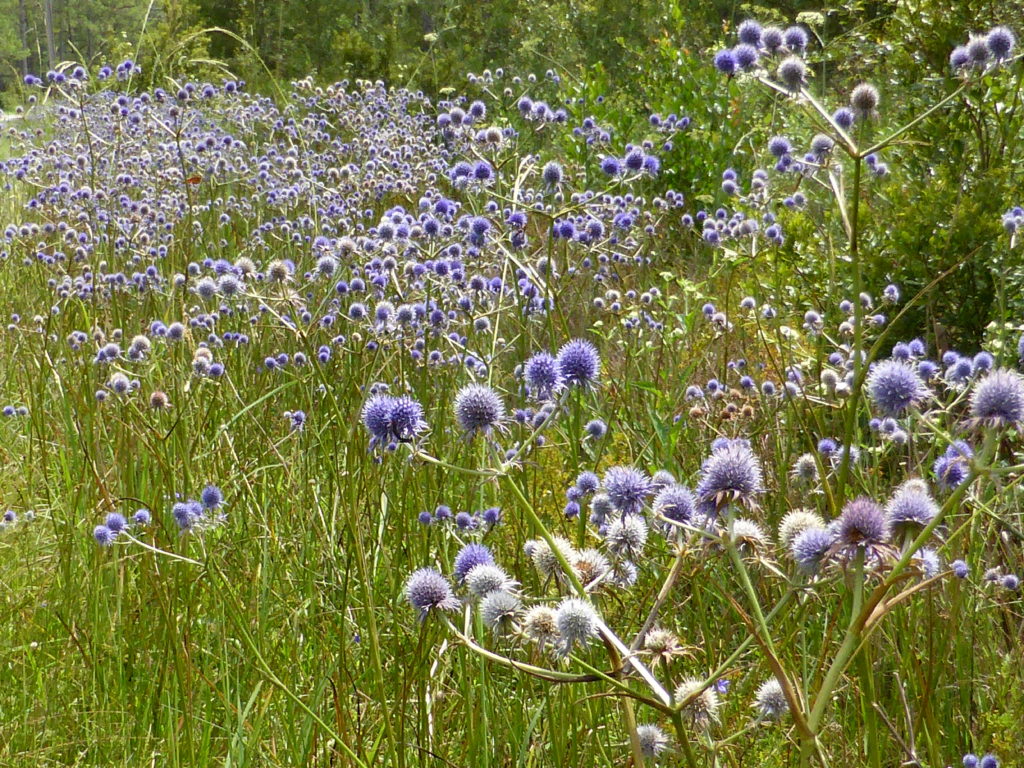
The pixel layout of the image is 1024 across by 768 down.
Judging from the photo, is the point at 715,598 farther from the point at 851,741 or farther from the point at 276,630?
the point at 276,630

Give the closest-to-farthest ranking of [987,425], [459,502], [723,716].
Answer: [987,425], [723,716], [459,502]

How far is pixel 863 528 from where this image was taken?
1090 millimetres

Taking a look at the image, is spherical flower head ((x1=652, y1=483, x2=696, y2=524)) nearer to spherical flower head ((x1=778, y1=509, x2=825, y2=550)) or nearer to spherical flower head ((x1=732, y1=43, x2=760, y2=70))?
spherical flower head ((x1=778, y1=509, x2=825, y2=550))

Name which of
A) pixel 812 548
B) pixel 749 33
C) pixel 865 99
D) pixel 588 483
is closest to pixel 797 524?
pixel 812 548

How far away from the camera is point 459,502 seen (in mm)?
3090

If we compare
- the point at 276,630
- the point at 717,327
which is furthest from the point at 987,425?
the point at 717,327

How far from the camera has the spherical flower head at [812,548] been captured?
1.22 m

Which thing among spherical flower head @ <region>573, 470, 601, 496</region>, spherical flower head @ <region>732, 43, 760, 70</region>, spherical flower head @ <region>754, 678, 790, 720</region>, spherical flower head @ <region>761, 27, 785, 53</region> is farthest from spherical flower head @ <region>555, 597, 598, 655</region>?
spherical flower head @ <region>732, 43, 760, 70</region>

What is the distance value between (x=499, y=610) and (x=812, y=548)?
41cm

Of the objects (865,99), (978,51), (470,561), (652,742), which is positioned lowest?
(652,742)

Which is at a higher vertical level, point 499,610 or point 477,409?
point 477,409

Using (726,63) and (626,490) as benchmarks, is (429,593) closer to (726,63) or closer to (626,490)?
(626,490)

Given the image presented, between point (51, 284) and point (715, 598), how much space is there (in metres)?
3.63

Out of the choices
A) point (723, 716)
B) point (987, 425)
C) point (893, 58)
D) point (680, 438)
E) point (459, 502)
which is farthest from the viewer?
point (893, 58)
